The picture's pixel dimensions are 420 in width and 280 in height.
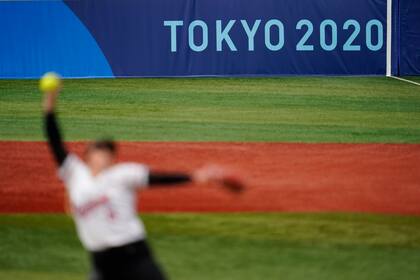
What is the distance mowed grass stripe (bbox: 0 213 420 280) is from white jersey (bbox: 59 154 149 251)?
2.42 m

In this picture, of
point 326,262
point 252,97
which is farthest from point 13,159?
point 252,97

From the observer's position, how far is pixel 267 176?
12.6 m

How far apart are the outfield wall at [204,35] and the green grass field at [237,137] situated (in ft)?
1.99

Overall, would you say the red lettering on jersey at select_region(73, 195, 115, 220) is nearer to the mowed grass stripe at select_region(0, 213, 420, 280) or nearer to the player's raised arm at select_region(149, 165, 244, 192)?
the player's raised arm at select_region(149, 165, 244, 192)

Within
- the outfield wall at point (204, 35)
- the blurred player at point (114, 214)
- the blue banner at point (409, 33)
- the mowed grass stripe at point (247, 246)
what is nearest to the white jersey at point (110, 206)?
the blurred player at point (114, 214)

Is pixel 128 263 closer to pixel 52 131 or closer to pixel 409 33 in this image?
pixel 52 131

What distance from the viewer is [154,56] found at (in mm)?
24062

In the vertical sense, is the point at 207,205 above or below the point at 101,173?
below

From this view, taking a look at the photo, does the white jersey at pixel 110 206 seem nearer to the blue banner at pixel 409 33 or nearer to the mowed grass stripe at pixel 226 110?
the mowed grass stripe at pixel 226 110

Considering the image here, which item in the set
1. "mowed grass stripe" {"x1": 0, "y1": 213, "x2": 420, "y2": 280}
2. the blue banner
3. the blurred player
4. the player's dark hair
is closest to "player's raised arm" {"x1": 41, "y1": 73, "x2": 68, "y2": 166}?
the blurred player

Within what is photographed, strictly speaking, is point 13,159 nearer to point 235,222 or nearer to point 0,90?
point 235,222

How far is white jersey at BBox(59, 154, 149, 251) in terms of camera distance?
5773mm

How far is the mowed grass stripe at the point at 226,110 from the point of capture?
1659cm

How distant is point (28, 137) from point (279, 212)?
7.26 meters
